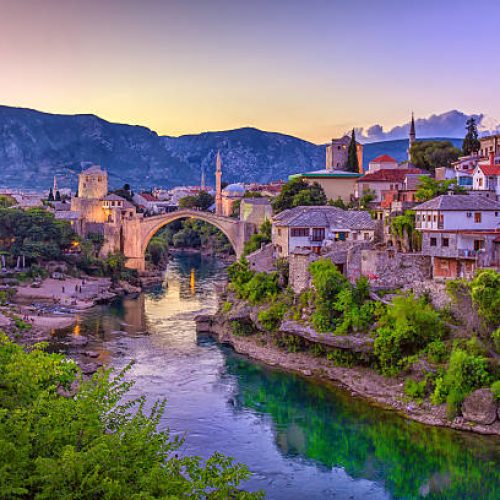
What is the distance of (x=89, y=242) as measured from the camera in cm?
5166

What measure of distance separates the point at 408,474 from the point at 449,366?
460 cm

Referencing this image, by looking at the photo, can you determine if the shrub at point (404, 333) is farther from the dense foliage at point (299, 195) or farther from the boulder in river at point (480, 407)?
the dense foliage at point (299, 195)

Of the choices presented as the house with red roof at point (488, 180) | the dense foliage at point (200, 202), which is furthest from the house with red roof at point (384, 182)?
the dense foliage at point (200, 202)

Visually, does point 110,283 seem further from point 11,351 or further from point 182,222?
point 182,222

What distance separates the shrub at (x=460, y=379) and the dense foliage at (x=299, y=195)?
20.9 m

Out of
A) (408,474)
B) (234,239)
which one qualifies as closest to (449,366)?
(408,474)

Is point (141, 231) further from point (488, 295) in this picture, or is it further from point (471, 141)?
point (488, 295)

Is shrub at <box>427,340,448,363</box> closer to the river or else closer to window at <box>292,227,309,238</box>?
the river

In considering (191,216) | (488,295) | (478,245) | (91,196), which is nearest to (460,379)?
(488,295)

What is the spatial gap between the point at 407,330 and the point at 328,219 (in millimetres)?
11132

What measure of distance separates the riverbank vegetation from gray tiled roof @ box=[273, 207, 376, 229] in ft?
13.7

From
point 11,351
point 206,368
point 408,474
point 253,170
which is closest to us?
point 11,351

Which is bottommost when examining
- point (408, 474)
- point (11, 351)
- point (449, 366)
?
point (408, 474)

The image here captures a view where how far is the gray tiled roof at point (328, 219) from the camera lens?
31125 mm
